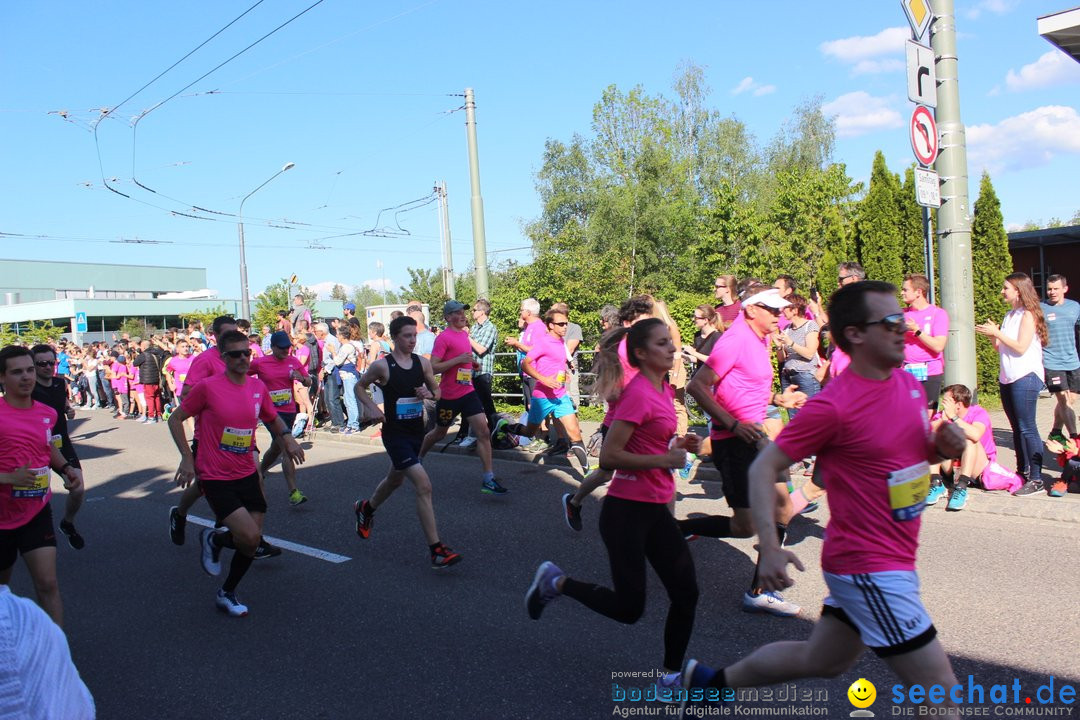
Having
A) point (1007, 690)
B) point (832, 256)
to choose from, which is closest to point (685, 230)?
point (832, 256)

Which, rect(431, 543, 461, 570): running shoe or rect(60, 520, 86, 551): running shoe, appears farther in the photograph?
rect(60, 520, 86, 551): running shoe

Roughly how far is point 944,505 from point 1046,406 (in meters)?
5.57

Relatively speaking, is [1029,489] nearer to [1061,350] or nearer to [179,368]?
[1061,350]

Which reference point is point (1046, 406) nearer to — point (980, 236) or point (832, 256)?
point (980, 236)

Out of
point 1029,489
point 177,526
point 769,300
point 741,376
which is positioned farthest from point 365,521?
point 1029,489

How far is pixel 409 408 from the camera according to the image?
21.1ft

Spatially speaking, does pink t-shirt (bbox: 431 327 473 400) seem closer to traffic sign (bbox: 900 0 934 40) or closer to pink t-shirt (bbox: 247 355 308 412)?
pink t-shirt (bbox: 247 355 308 412)

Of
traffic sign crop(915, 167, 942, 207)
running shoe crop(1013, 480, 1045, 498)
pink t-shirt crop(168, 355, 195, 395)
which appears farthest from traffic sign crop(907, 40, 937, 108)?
pink t-shirt crop(168, 355, 195, 395)

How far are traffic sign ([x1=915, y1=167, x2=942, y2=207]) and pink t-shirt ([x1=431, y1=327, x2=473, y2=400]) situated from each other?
15.5 feet

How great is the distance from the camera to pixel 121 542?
7617 millimetres

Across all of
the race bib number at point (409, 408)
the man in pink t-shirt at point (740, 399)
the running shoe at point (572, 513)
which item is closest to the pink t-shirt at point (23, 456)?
the race bib number at point (409, 408)

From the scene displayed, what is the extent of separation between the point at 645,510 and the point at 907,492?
1.40 m

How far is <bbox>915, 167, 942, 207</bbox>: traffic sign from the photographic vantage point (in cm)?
776

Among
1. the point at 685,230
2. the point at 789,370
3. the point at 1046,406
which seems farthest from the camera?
the point at 685,230
